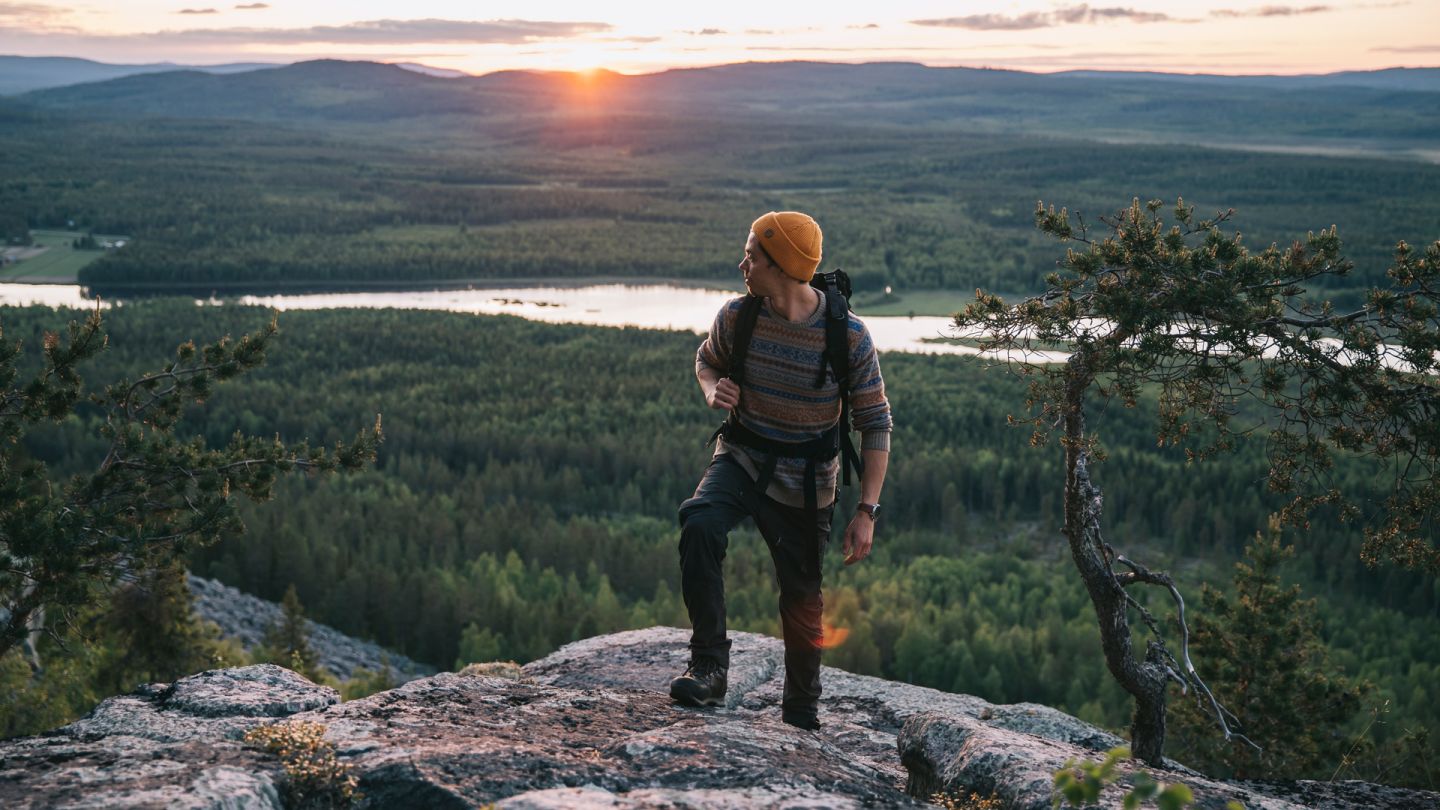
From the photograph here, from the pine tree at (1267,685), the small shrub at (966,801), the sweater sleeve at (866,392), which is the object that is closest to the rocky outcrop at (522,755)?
the small shrub at (966,801)

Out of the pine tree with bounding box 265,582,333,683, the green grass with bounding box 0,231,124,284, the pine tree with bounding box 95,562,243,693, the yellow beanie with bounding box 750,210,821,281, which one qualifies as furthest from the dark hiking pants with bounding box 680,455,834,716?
the green grass with bounding box 0,231,124,284

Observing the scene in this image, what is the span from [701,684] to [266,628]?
1511 inches

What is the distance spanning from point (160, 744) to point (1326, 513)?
70121 millimetres

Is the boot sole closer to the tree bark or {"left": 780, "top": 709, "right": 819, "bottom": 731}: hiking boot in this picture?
{"left": 780, "top": 709, "right": 819, "bottom": 731}: hiking boot

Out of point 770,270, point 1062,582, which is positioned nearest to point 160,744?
point 770,270

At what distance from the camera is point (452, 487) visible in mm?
74688

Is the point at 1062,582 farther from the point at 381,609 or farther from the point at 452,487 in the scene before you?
the point at 452,487

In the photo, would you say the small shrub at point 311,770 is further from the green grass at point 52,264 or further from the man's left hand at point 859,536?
the green grass at point 52,264

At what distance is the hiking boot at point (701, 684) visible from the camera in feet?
30.6

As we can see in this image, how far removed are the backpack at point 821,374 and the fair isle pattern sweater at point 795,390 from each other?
41mm

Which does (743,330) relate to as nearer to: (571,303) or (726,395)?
(726,395)

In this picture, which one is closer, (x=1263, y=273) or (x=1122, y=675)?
(x=1263, y=273)

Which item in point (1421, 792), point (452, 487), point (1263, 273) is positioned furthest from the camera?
point (452, 487)

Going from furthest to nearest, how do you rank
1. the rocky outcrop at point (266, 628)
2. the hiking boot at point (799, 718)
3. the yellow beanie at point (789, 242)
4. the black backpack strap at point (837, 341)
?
1. the rocky outcrop at point (266, 628)
2. the hiking boot at point (799, 718)
3. the black backpack strap at point (837, 341)
4. the yellow beanie at point (789, 242)
